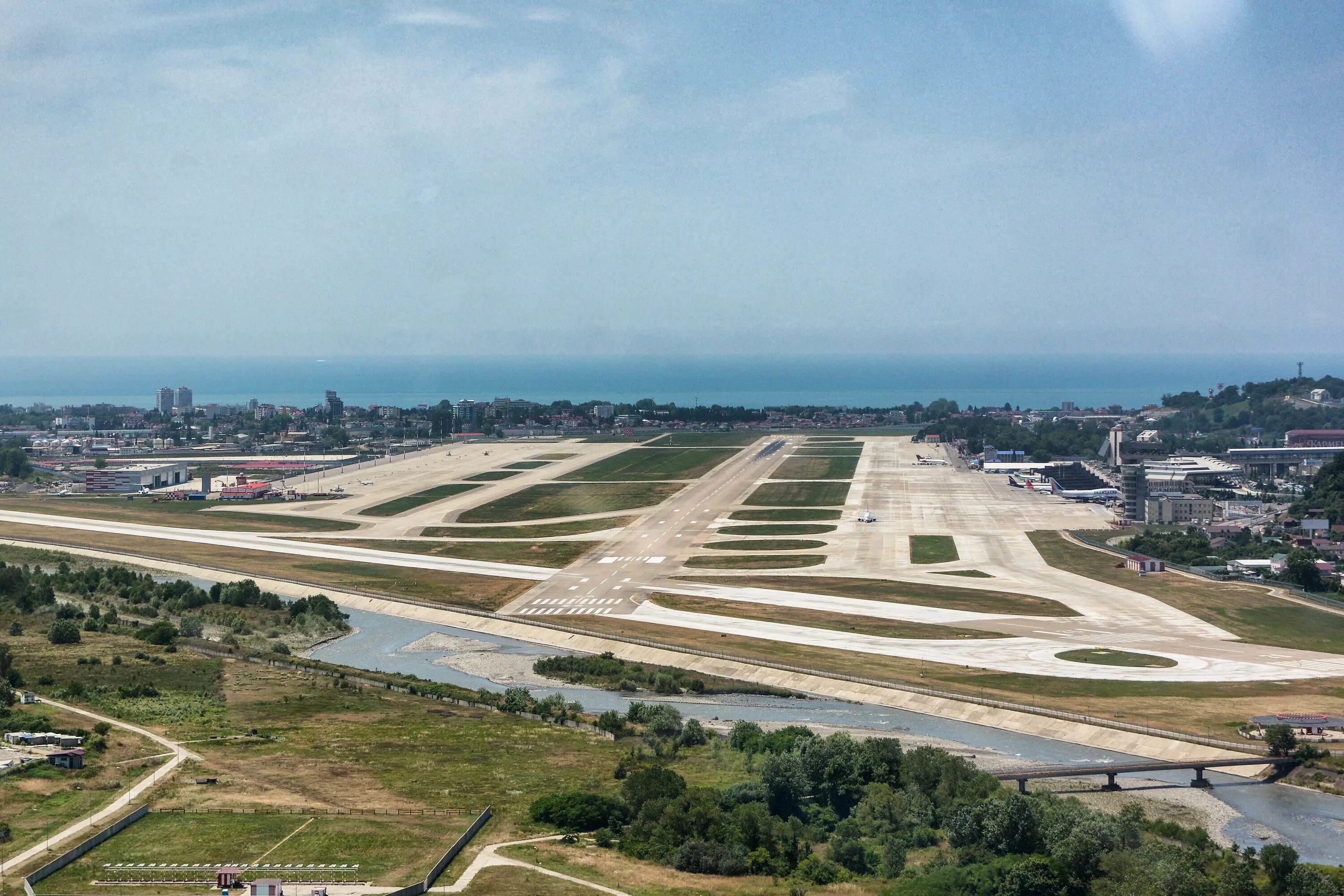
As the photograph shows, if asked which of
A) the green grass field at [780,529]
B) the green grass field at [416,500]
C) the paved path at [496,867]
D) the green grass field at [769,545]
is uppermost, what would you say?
the green grass field at [416,500]

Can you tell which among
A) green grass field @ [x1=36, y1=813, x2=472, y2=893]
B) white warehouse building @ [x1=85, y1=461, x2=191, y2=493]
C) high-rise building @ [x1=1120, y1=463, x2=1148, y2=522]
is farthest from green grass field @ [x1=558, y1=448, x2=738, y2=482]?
green grass field @ [x1=36, y1=813, x2=472, y2=893]

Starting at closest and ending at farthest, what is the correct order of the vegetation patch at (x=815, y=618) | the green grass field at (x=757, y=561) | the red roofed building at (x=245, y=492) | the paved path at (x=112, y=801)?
the paved path at (x=112, y=801) < the vegetation patch at (x=815, y=618) < the green grass field at (x=757, y=561) < the red roofed building at (x=245, y=492)

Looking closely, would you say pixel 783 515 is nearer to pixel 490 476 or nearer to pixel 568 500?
pixel 568 500

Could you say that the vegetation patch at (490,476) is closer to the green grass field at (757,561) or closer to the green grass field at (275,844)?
the green grass field at (757,561)

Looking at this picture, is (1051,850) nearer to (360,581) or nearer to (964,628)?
(964,628)

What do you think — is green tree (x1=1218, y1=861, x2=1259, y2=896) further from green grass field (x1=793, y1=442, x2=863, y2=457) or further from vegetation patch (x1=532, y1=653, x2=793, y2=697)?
green grass field (x1=793, y1=442, x2=863, y2=457)

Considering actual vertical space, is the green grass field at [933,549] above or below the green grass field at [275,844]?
above

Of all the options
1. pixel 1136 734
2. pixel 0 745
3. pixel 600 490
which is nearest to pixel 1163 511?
pixel 600 490

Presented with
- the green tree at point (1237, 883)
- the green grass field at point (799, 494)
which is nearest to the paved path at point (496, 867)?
the green tree at point (1237, 883)
